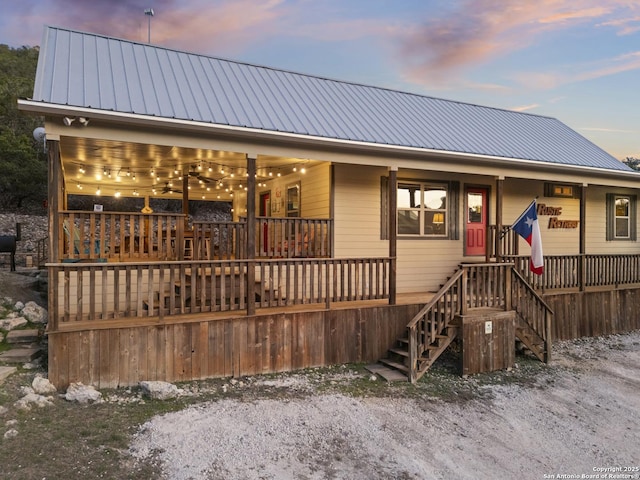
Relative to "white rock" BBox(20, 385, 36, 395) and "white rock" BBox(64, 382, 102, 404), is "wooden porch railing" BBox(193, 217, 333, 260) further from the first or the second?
"white rock" BBox(20, 385, 36, 395)

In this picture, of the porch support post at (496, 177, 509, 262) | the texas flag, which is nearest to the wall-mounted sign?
the porch support post at (496, 177, 509, 262)

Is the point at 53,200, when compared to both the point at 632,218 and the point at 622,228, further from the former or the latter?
the point at 632,218

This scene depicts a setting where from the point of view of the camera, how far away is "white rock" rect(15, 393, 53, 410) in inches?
195

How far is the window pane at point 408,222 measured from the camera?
994 cm

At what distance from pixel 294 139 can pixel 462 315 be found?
13.6 feet

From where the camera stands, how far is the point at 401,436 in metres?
5.05

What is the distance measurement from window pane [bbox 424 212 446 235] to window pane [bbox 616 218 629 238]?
6.79 metres

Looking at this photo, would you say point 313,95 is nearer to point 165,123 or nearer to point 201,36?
point 165,123

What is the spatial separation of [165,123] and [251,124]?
148cm

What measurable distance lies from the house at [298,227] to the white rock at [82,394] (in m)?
0.24

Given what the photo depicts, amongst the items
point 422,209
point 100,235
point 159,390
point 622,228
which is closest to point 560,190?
point 622,228

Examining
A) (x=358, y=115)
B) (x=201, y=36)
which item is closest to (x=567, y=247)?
(x=358, y=115)

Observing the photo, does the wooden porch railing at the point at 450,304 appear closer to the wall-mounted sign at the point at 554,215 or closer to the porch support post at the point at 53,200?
the wall-mounted sign at the point at 554,215

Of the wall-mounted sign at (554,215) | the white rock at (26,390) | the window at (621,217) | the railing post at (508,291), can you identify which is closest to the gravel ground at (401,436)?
the railing post at (508,291)
